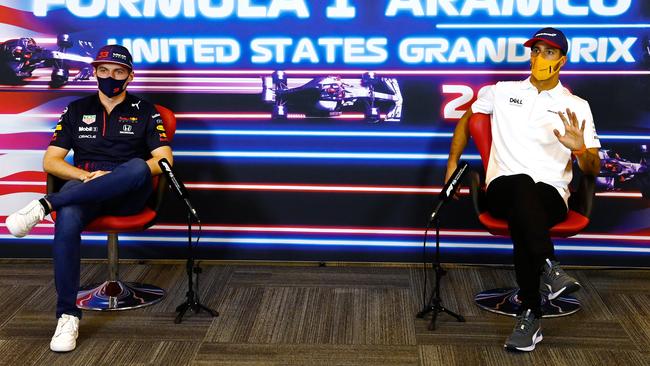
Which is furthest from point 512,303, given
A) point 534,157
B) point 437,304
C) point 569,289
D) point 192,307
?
point 192,307

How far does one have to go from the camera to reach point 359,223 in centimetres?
501

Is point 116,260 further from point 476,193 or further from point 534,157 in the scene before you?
point 534,157

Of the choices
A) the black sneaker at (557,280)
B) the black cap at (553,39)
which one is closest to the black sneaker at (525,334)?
the black sneaker at (557,280)

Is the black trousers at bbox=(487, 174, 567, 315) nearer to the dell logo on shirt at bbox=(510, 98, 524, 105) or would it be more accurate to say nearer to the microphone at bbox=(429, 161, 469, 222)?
the microphone at bbox=(429, 161, 469, 222)

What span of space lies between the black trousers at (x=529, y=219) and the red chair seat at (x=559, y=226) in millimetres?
27

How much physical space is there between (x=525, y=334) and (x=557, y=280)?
0.91ft

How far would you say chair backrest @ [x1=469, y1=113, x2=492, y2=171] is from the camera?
14.5 ft

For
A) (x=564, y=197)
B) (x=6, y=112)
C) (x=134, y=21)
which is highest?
(x=134, y=21)

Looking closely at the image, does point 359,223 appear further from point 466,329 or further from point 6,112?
point 6,112

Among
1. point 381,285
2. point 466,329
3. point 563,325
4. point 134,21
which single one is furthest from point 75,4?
point 563,325

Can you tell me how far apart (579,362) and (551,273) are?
1.36 feet

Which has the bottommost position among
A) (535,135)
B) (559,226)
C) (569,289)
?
(569,289)

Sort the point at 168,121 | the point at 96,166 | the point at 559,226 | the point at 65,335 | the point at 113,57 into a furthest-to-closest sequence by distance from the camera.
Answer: the point at 168,121, the point at 96,166, the point at 113,57, the point at 559,226, the point at 65,335

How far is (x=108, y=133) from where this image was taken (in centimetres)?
433
